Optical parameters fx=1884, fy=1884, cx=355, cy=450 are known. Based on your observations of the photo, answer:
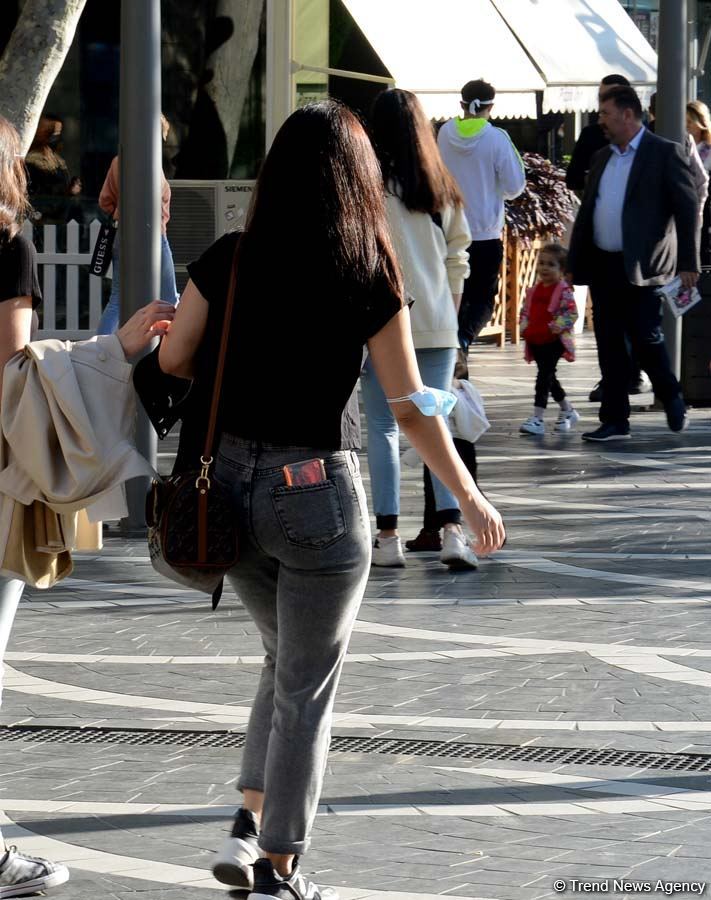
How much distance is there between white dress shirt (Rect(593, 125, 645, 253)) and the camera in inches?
510

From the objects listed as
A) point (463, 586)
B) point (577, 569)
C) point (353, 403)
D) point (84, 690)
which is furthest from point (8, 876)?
point (577, 569)

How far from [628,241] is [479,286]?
1087 mm

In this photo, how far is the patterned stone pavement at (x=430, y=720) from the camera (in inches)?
179

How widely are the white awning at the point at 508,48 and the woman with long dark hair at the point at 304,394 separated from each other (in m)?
13.4

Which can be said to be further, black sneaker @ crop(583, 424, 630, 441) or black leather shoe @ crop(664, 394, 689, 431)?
black leather shoe @ crop(664, 394, 689, 431)

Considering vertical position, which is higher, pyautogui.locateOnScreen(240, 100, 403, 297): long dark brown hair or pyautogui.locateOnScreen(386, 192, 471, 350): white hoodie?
pyautogui.locateOnScreen(240, 100, 403, 297): long dark brown hair

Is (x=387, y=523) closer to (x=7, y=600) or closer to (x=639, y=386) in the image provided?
(x=7, y=600)

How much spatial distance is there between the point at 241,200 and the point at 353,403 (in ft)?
44.6

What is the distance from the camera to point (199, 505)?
13.0 feet

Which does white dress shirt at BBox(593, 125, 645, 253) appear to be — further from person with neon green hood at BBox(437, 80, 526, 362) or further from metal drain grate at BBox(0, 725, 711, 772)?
metal drain grate at BBox(0, 725, 711, 772)

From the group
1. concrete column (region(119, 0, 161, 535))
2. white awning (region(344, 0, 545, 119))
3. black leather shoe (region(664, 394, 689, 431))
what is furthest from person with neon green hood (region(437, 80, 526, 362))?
white awning (region(344, 0, 545, 119))

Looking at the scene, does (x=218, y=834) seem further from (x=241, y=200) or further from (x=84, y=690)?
(x=241, y=200)

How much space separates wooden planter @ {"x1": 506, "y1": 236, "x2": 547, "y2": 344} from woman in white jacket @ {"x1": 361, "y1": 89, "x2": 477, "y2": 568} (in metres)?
13.3

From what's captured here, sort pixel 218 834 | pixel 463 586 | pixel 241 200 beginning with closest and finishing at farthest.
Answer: pixel 218 834
pixel 463 586
pixel 241 200
